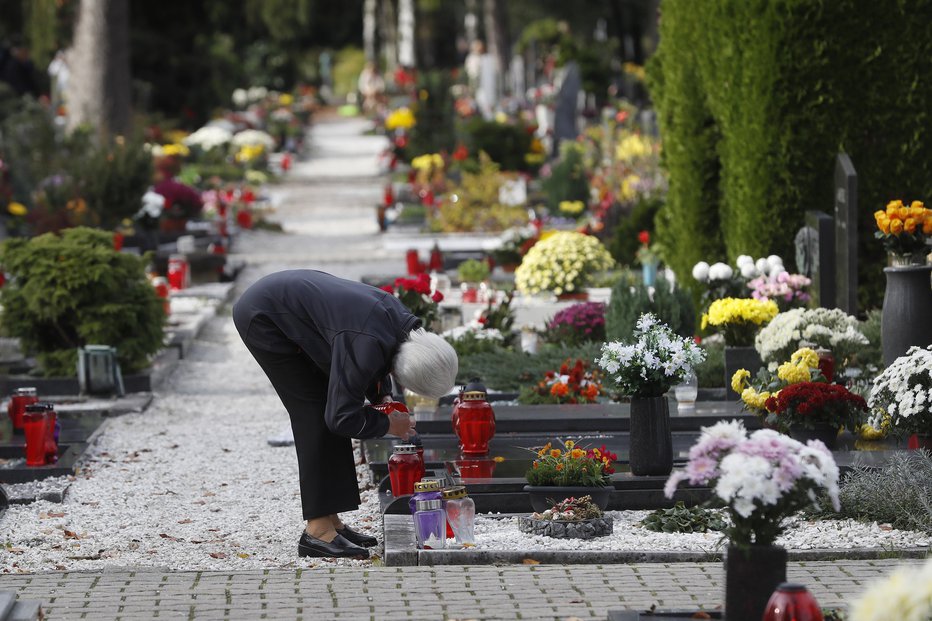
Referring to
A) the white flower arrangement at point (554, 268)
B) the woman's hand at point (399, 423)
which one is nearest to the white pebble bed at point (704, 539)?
the woman's hand at point (399, 423)

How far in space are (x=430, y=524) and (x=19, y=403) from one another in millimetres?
4016

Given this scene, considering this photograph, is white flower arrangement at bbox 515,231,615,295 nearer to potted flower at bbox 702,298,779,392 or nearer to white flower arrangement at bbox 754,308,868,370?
potted flower at bbox 702,298,779,392

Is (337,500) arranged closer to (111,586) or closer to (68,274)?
(111,586)

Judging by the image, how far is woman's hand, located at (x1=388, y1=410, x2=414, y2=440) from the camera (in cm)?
685

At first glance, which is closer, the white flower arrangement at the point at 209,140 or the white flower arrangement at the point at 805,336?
the white flower arrangement at the point at 805,336

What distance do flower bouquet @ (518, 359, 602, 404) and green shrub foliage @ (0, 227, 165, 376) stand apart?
337cm

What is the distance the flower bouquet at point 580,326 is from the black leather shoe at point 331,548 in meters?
5.48

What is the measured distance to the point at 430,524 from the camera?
7051 mm

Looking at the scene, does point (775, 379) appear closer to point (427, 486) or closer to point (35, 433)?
point (427, 486)

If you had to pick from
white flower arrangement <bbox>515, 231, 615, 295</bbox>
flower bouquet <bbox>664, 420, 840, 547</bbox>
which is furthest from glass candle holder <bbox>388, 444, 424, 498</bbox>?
white flower arrangement <bbox>515, 231, 615, 295</bbox>

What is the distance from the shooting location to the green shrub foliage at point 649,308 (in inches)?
458

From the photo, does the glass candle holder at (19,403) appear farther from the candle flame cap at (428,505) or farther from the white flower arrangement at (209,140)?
the white flower arrangement at (209,140)

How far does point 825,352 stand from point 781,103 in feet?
10.7

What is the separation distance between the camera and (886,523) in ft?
24.2
